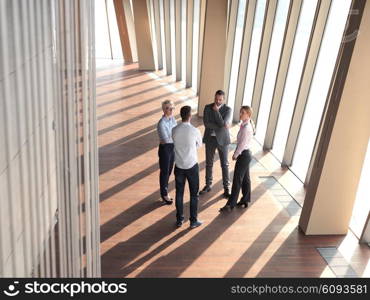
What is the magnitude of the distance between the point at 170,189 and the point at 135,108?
556cm

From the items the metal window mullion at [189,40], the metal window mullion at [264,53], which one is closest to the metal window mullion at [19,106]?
the metal window mullion at [264,53]

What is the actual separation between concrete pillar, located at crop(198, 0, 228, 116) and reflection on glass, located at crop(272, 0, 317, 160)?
8.18 feet

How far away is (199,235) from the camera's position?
20.3ft

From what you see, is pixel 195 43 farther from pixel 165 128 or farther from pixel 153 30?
pixel 165 128

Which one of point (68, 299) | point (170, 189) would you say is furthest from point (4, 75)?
point (170, 189)

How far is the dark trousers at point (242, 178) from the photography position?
6469mm

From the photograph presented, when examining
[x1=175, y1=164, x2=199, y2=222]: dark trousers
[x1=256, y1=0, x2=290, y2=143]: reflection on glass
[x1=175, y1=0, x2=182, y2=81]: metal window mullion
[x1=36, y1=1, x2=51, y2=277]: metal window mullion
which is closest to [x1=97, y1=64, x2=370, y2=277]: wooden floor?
[x1=175, y1=164, x2=199, y2=222]: dark trousers

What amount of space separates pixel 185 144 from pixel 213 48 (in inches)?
224

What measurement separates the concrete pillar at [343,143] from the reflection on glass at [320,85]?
1.72 metres

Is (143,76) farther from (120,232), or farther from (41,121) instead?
(41,121)

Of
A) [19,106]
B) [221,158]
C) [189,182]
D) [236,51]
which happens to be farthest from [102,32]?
[19,106]

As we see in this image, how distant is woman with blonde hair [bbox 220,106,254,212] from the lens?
634 centimetres

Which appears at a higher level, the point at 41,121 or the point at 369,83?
the point at 41,121

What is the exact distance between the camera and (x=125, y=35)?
20.0 meters
